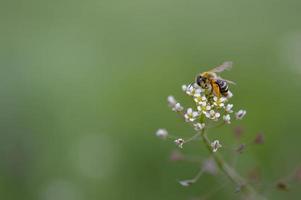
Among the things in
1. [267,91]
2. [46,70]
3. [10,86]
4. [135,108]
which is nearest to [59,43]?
[46,70]

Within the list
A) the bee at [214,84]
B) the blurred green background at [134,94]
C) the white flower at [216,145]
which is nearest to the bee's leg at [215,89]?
the bee at [214,84]

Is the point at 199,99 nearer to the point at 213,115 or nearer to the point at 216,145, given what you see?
the point at 213,115

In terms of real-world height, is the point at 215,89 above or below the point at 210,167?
above

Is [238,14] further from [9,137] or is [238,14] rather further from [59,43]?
[9,137]

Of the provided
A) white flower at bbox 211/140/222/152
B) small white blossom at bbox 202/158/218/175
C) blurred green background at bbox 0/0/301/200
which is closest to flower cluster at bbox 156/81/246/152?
white flower at bbox 211/140/222/152

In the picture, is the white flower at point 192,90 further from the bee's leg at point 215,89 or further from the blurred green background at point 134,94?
the blurred green background at point 134,94

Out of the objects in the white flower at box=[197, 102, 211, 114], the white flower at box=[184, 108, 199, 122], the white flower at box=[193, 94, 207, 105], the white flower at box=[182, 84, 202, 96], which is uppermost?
the white flower at box=[182, 84, 202, 96]

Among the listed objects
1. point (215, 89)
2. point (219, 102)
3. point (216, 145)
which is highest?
point (215, 89)

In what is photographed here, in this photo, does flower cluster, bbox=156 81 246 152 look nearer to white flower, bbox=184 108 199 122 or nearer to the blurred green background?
white flower, bbox=184 108 199 122

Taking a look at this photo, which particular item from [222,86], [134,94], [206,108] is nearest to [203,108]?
[206,108]
